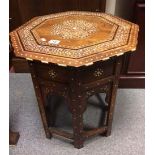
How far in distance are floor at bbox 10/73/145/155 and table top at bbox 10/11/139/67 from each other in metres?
0.67

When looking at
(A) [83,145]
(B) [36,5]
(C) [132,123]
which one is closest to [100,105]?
(C) [132,123]

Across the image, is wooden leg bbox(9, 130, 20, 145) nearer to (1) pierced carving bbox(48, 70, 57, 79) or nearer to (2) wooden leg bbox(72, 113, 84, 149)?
(2) wooden leg bbox(72, 113, 84, 149)

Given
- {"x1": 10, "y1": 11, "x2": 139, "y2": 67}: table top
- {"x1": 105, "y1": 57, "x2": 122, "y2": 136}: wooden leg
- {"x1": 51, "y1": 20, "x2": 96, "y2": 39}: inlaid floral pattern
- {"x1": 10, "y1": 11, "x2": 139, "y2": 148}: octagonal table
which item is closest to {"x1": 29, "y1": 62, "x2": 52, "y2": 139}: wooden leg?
{"x1": 10, "y1": 11, "x2": 139, "y2": 148}: octagonal table

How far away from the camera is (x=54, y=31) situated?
3.82ft

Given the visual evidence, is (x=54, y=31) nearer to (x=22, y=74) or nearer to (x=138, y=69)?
(x=138, y=69)

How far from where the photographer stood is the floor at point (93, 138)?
137 cm

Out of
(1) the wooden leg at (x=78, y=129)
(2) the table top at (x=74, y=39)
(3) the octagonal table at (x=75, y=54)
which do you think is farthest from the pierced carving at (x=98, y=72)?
(1) the wooden leg at (x=78, y=129)

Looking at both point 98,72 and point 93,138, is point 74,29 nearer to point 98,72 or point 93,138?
point 98,72

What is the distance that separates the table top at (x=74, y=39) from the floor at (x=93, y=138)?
67 centimetres

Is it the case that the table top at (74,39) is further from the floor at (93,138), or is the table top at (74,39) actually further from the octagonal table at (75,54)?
the floor at (93,138)

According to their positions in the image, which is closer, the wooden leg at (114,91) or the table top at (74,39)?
the table top at (74,39)

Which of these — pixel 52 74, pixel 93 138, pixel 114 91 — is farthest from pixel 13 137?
pixel 114 91

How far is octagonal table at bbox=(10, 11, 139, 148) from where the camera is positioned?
97cm

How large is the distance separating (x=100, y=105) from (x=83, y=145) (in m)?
0.39
